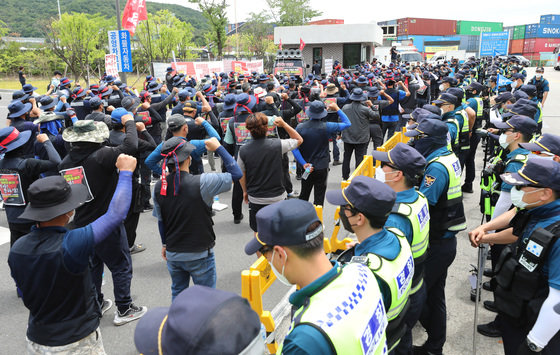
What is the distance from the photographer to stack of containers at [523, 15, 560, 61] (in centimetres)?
7775

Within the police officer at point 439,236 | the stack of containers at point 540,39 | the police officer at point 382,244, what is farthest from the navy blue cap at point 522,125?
the stack of containers at point 540,39

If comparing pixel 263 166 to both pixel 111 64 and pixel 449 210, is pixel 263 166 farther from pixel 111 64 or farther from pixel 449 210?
pixel 111 64

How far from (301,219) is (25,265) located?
1.86 m

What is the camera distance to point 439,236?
349 cm

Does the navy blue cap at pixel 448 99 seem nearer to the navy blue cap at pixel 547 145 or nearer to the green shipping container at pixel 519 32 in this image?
the navy blue cap at pixel 547 145

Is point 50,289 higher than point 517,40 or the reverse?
the reverse

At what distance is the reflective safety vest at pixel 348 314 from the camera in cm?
144

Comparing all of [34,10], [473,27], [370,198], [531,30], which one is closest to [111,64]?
[370,198]

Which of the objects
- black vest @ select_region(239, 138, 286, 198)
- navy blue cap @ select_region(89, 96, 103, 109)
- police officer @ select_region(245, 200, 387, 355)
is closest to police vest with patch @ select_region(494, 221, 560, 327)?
police officer @ select_region(245, 200, 387, 355)

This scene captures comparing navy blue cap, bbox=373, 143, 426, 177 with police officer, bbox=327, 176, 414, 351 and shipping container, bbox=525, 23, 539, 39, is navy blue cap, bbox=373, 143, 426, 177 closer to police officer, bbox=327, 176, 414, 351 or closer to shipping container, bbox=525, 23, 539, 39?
police officer, bbox=327, 176, 414, 351

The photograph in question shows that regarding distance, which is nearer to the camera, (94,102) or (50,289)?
(50,289)

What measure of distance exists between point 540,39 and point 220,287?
96185 millimetres

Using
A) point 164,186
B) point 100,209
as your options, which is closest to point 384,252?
point 164,186

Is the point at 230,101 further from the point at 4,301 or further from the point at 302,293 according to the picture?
the point at 302,293
